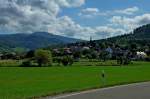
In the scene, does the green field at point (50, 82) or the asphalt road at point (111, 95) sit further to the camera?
the green field at point (50, 82)

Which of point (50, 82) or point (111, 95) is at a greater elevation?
point (50, 82)

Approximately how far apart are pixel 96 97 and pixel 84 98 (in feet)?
2.89

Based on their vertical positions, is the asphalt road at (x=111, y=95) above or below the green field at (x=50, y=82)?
below

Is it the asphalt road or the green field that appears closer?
the asphalt road

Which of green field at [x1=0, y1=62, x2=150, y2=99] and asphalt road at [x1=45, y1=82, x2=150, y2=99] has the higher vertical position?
green field at [x1=0, y1=62, x2=150, y2=99]

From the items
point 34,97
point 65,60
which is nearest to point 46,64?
point 65,60

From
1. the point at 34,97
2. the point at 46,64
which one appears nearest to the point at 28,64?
the point at 46,64

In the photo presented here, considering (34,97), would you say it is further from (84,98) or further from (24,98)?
(84,98)

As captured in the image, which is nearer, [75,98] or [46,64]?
[75,98]

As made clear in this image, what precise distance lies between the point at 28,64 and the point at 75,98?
283 ft

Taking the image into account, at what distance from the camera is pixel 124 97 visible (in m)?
18.6

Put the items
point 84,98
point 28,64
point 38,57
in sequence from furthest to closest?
point 38,57
point 28,64
point 84,98

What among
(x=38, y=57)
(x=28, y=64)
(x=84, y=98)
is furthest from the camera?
(x=38, y=57)

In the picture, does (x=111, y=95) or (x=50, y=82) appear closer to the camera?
(x=111, y=95)
